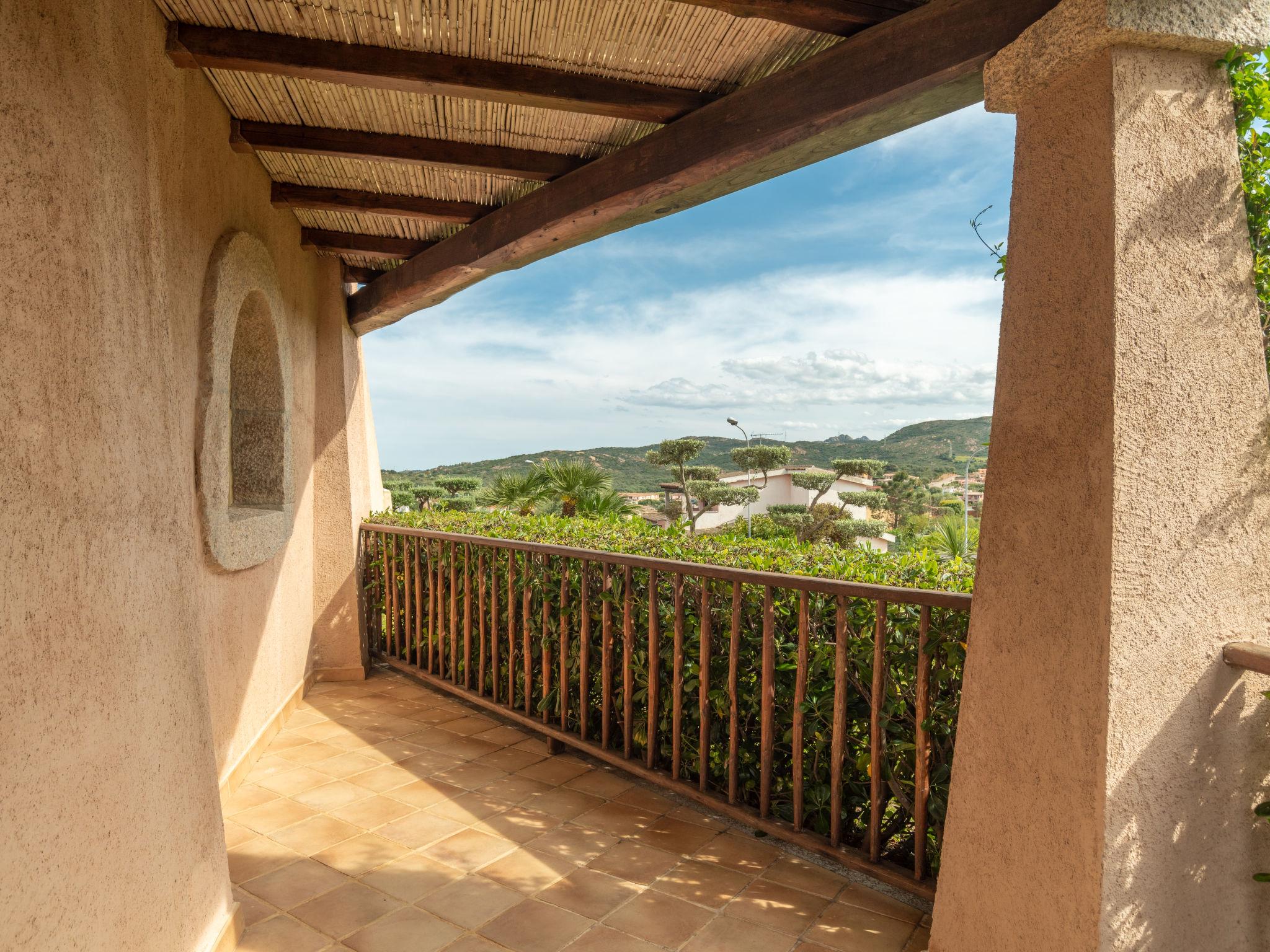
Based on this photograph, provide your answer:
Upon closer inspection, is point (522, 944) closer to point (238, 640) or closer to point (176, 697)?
A: point (176, 697)

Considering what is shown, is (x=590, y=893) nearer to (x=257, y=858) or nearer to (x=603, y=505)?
(x=257, y=858)

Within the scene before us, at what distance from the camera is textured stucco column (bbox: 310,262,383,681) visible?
4777 mm

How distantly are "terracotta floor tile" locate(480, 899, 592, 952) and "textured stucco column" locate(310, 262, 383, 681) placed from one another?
9.55 feet

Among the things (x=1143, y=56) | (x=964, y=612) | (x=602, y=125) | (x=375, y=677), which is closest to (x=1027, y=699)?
(x=964, y=612)

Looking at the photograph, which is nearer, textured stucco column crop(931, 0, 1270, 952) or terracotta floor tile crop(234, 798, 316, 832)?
textured stucco column crop(931, 0, 1270, 952)

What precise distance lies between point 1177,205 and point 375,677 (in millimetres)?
4719

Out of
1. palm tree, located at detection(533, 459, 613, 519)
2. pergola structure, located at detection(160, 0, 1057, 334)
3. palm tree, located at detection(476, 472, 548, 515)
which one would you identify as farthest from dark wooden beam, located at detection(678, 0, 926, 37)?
palm tree, located at detection(476, 472, 548, 515)

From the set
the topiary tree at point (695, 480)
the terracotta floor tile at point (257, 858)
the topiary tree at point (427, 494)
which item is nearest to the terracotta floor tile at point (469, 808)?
the terracotta floor tile at point (257, 858)

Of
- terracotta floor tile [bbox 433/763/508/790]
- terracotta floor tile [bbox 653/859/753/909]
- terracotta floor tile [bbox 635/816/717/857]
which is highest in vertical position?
terracotta floor tile [bbox 433/763/508/790]

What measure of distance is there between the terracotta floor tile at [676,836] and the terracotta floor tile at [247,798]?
1.53 m

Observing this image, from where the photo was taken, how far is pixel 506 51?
2338mm

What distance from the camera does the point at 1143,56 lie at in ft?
5.09

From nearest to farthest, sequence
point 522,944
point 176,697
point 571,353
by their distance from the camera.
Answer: point 176,697 → point 522,944 → point 571,353

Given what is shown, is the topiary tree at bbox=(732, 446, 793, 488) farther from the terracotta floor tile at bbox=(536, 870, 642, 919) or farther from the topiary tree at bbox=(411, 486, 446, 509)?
the terracotta floor tile at bbox=(536, 870, 642, 919)
